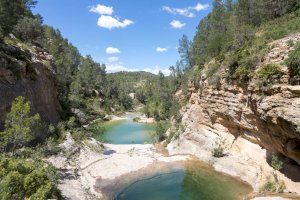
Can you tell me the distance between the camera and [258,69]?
28.2m

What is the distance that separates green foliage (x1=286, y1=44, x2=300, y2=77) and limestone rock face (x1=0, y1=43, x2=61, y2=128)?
95.6 feet

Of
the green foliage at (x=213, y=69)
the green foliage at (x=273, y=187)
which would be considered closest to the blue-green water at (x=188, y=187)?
the green foliage at (x=273, y=187)

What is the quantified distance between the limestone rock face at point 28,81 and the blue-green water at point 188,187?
53.9 feet

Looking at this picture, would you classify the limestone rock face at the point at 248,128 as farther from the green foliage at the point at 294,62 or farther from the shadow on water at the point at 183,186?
the shadow on water at the point at 183,186

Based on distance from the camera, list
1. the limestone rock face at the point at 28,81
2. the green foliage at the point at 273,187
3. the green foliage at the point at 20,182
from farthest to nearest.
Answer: the limestone rock face at the point at 28,81 → the green foliage at the point at 273,187 → the green foliage at the point at 20,182

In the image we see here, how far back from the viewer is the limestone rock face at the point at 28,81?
31594mm

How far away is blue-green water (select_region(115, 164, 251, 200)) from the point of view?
84.0 ft

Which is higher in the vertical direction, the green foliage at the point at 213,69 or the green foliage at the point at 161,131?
the green foliage at the point at 213,69

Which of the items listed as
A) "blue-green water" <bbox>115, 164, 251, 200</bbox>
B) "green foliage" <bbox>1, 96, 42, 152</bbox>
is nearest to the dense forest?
"green foliage" <bbox>1, 96, 42, 152</bbox>

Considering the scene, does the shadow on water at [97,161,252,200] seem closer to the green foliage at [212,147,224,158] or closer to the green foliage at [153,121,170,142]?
the green foliage at [212,147,224,158]

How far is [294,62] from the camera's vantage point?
76.4ft

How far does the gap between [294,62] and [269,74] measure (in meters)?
2.77

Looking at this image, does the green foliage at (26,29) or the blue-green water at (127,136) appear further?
the blue-green water at (127,136)

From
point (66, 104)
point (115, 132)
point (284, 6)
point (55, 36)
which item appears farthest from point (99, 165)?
point (55, 36)
